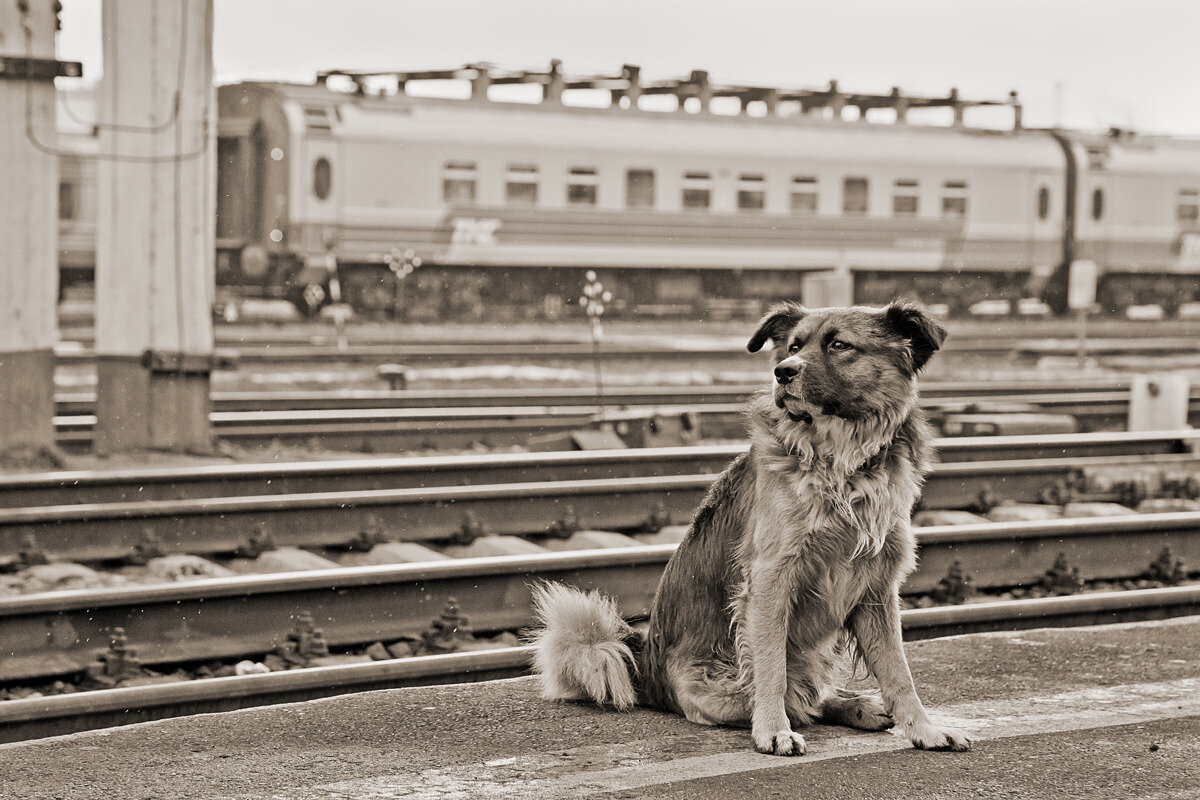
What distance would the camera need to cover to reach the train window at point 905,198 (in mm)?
25562

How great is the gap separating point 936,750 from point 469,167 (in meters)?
20.0

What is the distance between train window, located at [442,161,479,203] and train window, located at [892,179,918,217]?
26.7ft

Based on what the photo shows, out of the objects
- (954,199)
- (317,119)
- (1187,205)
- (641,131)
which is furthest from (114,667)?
(1187,205)

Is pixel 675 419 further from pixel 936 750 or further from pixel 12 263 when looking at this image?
pixel 936 750

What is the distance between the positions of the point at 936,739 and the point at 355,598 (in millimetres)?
2544

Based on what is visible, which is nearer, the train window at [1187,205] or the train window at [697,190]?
the train window at [697,190]

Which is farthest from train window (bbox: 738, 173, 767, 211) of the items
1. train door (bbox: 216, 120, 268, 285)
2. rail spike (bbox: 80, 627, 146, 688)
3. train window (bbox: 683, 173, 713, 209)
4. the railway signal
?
rail spike (bbox: 80, 627, 146, 688)

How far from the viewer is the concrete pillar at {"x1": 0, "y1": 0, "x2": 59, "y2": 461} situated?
9.09m

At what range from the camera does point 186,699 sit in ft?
14.4

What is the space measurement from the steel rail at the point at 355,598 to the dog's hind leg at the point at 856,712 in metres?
1.84

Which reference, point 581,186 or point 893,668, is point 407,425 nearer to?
point 893,668

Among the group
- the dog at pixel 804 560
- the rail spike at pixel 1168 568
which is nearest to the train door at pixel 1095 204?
the rail spike at pixel 1168 568

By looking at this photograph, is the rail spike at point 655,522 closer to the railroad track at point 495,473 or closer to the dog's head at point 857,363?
the railroad track at point 495,473

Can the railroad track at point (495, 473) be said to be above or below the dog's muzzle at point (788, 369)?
below
